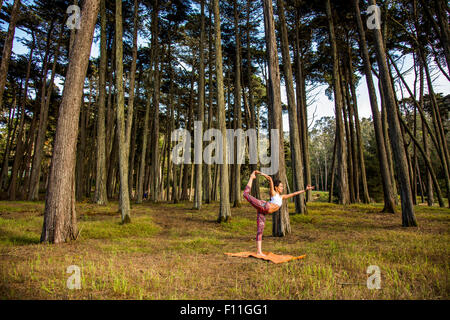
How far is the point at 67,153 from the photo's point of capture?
22.1 feet

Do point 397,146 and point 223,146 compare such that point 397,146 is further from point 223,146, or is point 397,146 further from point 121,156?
point 121,156

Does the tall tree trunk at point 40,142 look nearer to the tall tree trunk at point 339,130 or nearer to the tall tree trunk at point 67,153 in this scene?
the tall tree trunk at point 67,153

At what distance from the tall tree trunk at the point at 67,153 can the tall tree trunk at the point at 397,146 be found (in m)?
11.0

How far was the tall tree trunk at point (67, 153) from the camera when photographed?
→ 6469mm

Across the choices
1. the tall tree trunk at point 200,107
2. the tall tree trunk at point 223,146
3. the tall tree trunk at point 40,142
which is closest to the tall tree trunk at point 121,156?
the tall tree trunk at point 223,146

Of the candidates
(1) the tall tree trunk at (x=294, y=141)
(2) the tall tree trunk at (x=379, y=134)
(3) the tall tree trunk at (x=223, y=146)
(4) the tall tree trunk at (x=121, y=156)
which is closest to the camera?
(4) the tall tree trunk at (x=121, y=156)

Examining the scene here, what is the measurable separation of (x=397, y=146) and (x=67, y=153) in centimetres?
1177

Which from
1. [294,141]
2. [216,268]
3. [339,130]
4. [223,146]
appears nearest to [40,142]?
[223,146]

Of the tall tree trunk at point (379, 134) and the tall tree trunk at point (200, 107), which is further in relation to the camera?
the tall tree trunk at point (200, 107)

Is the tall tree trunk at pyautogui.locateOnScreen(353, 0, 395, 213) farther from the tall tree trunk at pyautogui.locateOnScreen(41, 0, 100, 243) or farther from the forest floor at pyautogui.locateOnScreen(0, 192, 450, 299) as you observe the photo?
the tall tree trunk at pyautogui.locateOnScreen(41, 0, 100, 243)

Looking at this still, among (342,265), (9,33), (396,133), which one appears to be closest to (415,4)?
(396,133)

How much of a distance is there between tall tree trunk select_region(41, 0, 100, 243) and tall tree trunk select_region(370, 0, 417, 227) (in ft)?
36.2

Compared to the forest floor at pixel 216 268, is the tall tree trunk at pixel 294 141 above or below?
above

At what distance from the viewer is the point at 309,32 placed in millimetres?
18422
